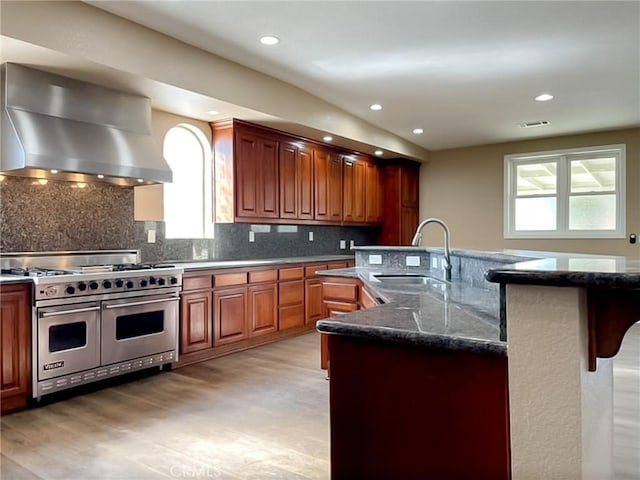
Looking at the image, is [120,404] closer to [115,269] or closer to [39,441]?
[39,441]

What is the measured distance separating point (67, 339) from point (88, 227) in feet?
3.47

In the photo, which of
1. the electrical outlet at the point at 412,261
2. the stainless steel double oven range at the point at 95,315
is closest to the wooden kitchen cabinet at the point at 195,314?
the stainless steel double oven range at the point at 95,315

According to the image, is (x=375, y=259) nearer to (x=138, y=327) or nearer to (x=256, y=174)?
(x=256, y=174)

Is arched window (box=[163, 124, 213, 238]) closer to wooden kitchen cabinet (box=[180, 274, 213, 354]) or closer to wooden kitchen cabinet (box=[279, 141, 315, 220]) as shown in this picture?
wooden kitchen cabinet (box=[180, 274, 213, 354])

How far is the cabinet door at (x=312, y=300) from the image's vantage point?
5.20 meters

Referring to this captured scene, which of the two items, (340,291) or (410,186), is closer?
(340,291)

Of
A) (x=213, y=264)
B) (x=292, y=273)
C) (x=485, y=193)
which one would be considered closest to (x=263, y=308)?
(x=292, y=273)

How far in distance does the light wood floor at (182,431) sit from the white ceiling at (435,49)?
2.57 m

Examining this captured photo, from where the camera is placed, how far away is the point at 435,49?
3553mm

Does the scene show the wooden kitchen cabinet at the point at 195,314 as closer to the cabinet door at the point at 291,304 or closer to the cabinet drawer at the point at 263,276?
the cabinet drawer at the point at 263,276

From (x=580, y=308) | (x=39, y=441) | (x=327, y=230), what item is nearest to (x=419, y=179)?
(x=327, y=230)

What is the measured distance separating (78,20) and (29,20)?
284mm

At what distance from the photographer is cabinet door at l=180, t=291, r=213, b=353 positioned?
12.7 ft

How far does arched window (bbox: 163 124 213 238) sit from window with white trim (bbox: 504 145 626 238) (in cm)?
465
